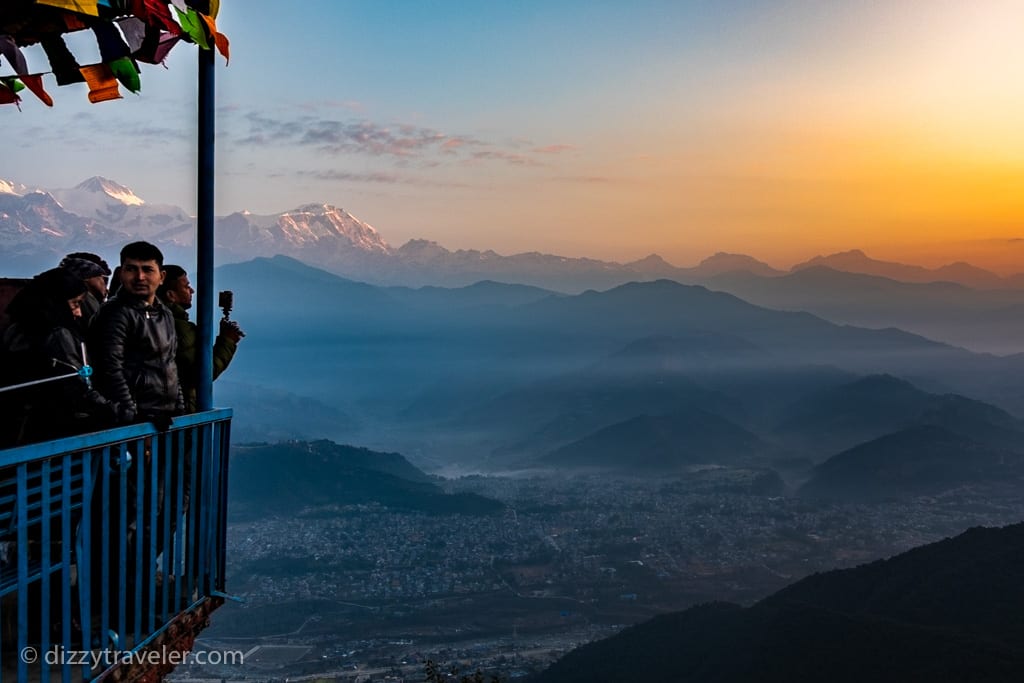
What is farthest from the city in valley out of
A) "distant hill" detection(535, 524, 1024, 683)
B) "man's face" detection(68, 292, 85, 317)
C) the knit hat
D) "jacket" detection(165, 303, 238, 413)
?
"man's face" detection(68, 292, 85, 317)

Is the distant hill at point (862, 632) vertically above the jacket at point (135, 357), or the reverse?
the jacket at point (135, 357)

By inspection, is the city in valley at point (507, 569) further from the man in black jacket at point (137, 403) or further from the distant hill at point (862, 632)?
the man in black jacket at point (137, 403)

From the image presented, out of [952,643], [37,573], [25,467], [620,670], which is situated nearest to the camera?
[25,467]

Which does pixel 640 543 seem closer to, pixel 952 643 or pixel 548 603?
pixel 548 603

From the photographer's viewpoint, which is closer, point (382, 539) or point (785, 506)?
point (382, 539)

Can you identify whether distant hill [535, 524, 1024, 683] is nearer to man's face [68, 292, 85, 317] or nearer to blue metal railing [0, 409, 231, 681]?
blue metal railing [0, 409, 231, 681]

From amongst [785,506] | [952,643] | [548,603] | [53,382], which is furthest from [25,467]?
[785,506]

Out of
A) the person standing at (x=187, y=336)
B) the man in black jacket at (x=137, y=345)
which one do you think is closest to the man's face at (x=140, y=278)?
the man in black jacket at (x=137, y=345)

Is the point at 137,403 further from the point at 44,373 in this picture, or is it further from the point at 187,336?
the point at 187,336
